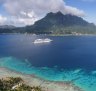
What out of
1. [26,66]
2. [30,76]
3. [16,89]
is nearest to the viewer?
[16,89]

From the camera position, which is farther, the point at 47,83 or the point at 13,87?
the point at 47,83

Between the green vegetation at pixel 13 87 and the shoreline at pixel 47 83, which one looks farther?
the shoreline at pixel 47 83

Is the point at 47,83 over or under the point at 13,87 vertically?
under

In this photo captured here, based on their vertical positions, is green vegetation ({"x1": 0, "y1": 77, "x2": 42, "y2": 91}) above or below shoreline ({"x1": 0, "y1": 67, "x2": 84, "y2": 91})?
above

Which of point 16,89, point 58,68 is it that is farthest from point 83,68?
point 16,89

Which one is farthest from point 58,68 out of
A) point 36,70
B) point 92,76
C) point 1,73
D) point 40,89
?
point 40,89

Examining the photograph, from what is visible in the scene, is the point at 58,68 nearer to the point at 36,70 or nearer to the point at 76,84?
the point at 36,70

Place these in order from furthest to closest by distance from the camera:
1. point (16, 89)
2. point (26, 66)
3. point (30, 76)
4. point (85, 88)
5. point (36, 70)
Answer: point (26, 66)
point (36, 70)
point (30, 76)
point (85, 88)
point (16, 89)

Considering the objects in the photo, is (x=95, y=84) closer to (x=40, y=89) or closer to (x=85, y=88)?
(x=85, y=88)

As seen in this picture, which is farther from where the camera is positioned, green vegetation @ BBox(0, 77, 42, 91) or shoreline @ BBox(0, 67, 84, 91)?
shoreline @ BBox(0, 67, 84, 91)

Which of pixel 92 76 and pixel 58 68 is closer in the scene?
pixel 92 76

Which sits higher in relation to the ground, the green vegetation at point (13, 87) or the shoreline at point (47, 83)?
the green vegetation at point (13, 87)
